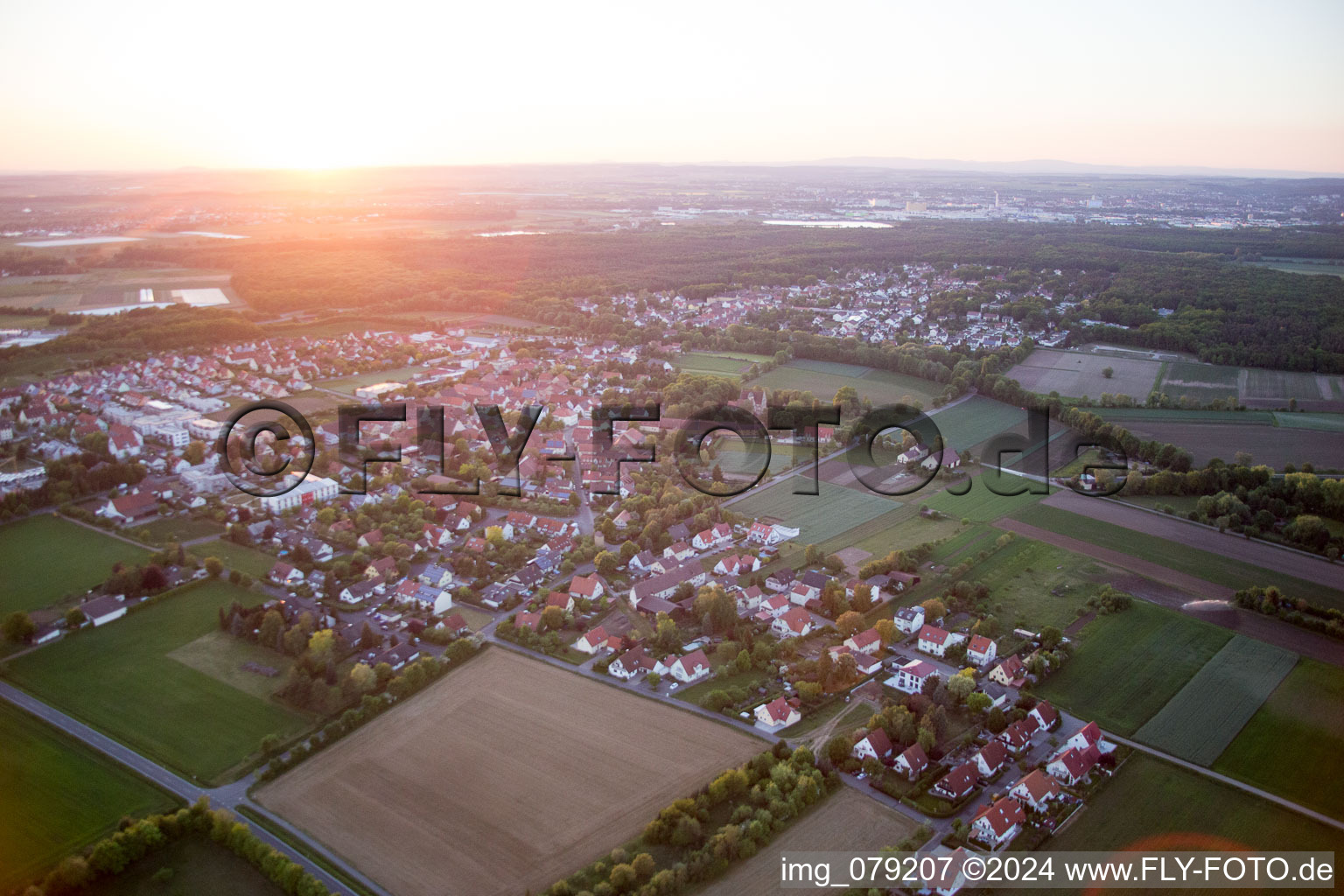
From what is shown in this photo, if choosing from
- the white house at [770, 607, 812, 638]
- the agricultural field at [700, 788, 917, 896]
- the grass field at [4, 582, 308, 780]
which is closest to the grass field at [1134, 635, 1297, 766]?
the agricultural field at [700, 788, 917, 896]

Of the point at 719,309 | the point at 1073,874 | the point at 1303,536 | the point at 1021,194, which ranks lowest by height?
the point at 1073,874

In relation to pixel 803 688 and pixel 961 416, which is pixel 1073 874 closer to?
pixel 803 688

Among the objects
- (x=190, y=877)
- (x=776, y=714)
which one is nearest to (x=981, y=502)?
(x=776, y=714)

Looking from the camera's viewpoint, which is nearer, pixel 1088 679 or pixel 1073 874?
pixel 1073 874

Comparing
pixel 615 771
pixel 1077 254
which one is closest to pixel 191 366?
pixel 615 771

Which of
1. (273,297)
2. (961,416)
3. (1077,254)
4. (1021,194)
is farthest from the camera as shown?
(1021,194)

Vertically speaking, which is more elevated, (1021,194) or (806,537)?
(1021,194)
